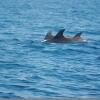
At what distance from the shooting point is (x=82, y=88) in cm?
1388

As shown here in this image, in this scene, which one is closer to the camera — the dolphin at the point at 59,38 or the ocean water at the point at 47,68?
the ocean water at the point at 47,68

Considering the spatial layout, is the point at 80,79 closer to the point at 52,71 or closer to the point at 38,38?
the point at 52,71

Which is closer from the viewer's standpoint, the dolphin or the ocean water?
the ocean water

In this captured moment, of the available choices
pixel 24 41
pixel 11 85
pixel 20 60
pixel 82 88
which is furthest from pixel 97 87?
pixel 24 41

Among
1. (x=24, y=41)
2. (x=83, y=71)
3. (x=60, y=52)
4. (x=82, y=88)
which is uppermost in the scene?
(x=24, y=41)

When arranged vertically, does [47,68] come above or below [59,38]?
below

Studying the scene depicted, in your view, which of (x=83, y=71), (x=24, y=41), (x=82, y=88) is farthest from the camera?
(x=24, y=41)

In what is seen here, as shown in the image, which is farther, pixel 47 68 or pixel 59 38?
pixel 59 38

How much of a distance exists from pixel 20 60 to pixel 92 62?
2.35m

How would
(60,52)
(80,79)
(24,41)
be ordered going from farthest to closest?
(24,41)
(60,52)
(80,79)

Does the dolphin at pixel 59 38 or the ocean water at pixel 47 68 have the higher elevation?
the dolphin at pixel 59 38

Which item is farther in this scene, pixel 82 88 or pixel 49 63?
pixel 49 63

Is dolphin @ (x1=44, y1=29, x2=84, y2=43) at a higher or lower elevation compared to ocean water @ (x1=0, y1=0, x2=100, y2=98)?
higher

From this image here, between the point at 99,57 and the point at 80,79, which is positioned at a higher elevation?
the point at 99,57
